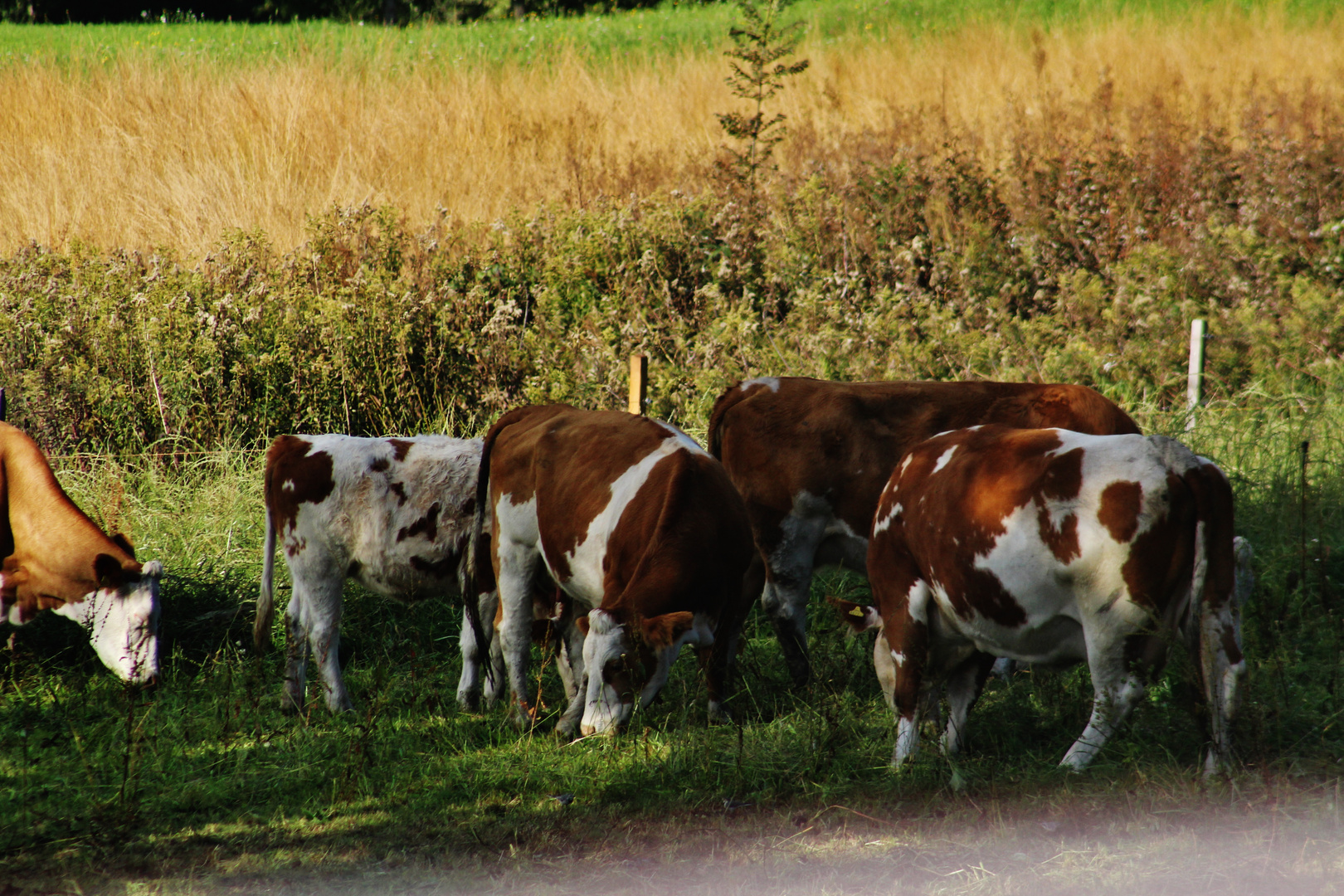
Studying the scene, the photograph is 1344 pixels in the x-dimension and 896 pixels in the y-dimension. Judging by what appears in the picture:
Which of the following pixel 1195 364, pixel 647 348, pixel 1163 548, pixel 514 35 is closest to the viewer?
pixel 1163 548

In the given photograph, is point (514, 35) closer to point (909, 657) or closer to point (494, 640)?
point (494, 640)

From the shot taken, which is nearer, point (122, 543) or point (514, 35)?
point (122, 543)

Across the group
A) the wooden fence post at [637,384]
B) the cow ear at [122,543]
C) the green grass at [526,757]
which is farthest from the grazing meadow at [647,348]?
the wooden fence post at [637,384]

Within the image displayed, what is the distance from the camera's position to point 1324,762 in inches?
168

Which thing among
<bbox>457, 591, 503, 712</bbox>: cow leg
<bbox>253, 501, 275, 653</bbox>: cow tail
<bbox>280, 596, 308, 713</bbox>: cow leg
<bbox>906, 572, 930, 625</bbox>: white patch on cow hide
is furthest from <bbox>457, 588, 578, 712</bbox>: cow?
<bbox>906, 572, 930, 625</bbox>: white patch on cow hide

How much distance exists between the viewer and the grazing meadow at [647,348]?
4.17 meters

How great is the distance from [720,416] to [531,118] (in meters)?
11.4

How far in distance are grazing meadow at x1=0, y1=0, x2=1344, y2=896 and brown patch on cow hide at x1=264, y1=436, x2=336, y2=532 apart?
0.81m

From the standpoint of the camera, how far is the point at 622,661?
4695mm

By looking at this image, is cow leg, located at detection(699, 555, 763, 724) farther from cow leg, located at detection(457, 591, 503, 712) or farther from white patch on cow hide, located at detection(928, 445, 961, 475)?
cow leg, located at detection(457, 591, 503, 712)

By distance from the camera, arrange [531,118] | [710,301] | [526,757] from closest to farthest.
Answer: [526,757] → [710,301] → [531,118]

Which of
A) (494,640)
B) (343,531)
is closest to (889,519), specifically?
(494,640)

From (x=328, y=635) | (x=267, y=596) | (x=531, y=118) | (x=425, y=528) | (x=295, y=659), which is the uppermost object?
(x=531, y=118)

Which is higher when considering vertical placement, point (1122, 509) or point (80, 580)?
point (1122, 509)
